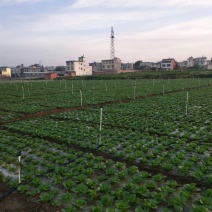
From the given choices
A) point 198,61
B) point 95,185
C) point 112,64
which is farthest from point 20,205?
point 198,61

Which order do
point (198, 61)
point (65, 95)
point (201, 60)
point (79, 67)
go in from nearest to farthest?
point (65, 95) < point (79, 67) < point (201, 60) < point (198, 61)

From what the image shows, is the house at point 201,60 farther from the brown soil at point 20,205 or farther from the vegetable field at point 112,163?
the brown soil at point 20,205

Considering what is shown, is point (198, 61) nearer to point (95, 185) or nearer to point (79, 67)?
point (79, 67)

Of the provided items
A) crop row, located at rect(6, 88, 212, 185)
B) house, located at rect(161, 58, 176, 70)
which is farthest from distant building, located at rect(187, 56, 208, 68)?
crop row, located at rect(6, 88, 212, 185)

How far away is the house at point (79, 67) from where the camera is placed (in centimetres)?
10418

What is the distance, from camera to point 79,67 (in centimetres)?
10681

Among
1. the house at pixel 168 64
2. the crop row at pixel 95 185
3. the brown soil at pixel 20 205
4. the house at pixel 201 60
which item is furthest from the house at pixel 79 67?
the brown soil at pixel 20 205

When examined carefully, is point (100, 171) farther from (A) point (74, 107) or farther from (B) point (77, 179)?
(A) point (74, 107)

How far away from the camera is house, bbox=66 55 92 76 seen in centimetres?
10418

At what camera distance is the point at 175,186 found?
20.6 feet

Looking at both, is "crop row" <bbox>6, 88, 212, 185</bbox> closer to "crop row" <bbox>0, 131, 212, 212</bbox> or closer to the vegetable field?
the vegetable field

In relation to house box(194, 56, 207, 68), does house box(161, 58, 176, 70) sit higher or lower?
lower

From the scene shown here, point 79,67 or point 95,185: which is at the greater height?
point 79,67

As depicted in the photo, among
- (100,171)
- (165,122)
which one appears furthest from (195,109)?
(100,171)
